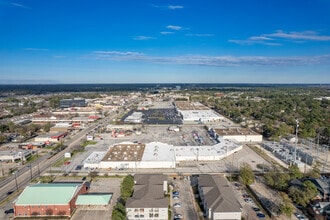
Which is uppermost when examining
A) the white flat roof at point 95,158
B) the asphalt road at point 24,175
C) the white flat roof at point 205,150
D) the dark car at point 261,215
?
the white flat roof at point 205,150

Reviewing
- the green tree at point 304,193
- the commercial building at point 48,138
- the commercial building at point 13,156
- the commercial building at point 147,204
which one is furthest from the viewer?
the commercial building at point 48,138

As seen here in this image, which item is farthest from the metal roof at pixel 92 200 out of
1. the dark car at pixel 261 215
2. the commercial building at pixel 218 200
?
the dark car at pixel 261 215

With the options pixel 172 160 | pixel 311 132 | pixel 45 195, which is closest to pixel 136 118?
pixel 172 160

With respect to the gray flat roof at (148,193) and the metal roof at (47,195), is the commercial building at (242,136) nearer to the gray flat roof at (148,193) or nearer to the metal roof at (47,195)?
the gray flat roof at (148,193)

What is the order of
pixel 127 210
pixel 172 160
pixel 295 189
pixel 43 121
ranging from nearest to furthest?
pixel 127 210 → pixel 295 189 → pixel 172 160 → pixel 43 121

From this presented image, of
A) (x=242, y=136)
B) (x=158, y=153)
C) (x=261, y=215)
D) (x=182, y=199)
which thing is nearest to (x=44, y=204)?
(x=182, y=199)

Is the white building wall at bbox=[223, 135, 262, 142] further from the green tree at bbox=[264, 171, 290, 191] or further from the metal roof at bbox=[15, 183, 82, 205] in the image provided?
the metal roof at bbox=[15, 183, 82, 205]

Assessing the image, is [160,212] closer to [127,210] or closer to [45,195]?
[127,210]

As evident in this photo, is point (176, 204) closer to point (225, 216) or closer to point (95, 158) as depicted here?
point (225, 216)
